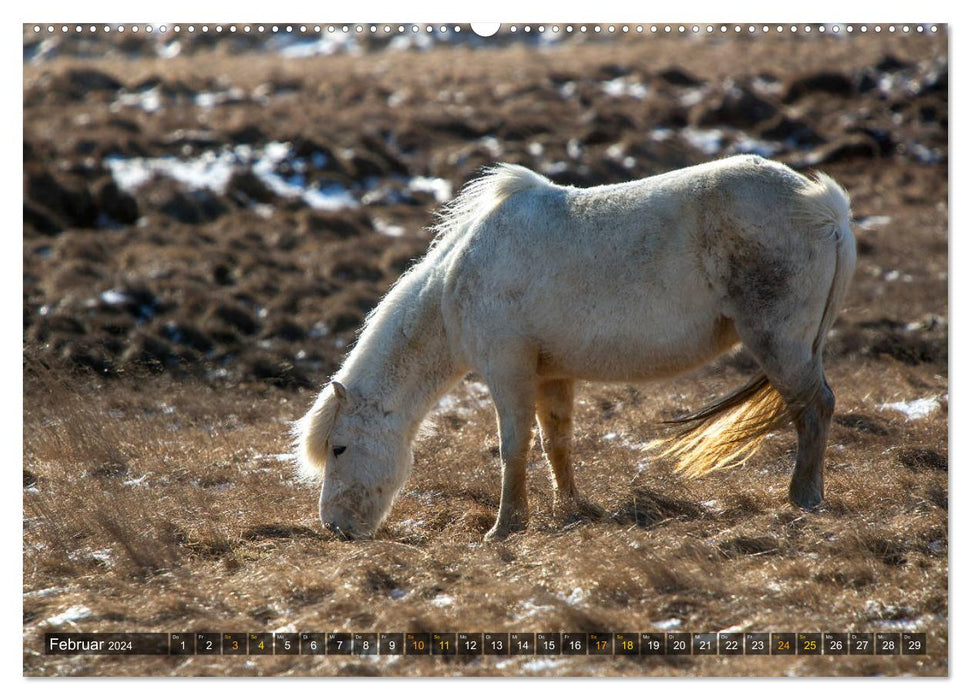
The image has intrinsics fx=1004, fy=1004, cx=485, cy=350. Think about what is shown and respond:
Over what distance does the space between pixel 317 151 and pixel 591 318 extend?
45.7 feet

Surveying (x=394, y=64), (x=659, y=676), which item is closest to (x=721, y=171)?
(x=659, y=676)

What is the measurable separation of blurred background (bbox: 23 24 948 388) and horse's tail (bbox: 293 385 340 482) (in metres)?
3.52

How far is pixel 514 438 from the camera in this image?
643cm

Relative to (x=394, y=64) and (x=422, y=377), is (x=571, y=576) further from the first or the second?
(x=394, y=64)

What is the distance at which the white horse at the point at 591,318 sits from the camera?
5.81m

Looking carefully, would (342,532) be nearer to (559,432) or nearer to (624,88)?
(559,432)

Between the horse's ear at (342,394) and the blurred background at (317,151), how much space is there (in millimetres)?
3706

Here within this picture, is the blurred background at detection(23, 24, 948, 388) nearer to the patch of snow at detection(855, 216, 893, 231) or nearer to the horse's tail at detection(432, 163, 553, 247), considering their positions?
the patch of snow at detection(855, 216, 893, 231)

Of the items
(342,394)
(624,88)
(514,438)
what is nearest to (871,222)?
(624,88)

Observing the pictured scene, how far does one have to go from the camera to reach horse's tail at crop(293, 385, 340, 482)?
671 centimetres

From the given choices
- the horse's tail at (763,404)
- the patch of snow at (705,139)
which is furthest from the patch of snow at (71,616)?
the patch of snow at (705,139)

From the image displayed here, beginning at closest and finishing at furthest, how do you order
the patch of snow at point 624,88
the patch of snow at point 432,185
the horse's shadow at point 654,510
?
the horse's shadow at point 654,510, the patch of snow at point 432,185, the patch of snow at point 624,88

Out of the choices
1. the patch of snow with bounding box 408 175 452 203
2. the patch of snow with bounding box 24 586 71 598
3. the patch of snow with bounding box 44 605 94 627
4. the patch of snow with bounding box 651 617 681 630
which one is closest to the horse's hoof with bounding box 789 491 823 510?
A: the patch of snow with bounding box 651 617 681 630

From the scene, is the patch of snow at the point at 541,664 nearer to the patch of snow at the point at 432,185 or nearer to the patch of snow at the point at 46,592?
the patch of snow at the point at 46,592
